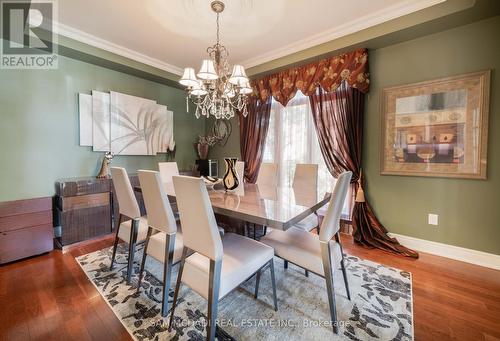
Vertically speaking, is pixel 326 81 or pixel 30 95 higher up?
pixel 326 81

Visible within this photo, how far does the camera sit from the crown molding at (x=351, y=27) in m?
2.16

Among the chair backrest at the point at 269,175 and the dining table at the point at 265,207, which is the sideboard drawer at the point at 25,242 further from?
the chair backrest at the point at 269,175

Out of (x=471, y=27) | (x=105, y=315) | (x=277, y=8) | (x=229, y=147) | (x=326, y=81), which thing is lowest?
(x=105, y=315)

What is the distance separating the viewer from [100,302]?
168 cm

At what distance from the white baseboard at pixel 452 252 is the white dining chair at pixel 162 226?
2.60m

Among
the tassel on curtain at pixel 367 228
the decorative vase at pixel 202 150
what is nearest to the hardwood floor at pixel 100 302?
the tassel on curtain at pixel 367 228

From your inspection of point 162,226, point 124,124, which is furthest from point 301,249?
point 124,124

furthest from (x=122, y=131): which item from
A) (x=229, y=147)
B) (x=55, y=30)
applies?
(x=229, y=147)

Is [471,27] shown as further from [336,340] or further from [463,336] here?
[336,340]

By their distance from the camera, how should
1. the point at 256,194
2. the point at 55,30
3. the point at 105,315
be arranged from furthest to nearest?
the point at 55,30, the point at 256,194, the point at 105,315

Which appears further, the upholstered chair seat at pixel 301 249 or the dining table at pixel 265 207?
the upholstered chair seat at pixel 301 249

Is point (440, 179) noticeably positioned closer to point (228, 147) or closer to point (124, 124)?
point (228, 147)

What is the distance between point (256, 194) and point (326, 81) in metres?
1.93

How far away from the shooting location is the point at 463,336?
53.5 inches
